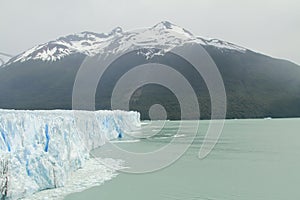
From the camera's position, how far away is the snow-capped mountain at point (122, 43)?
134 m

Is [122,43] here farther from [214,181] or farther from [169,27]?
[214,181]

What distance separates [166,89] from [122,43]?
243 ft

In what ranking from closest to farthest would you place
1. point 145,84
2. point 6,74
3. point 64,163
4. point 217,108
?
1. point 64,163
2. point 217,108
3. point 145,84
4. point 6,74

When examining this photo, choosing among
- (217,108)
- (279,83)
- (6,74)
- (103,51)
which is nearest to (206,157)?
(217,108)

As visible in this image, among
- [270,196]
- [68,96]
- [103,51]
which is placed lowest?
[270,196]

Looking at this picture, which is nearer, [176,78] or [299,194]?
[299,194]

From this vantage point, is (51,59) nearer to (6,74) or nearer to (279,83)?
A: (6,74)

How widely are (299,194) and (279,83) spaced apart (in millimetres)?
90976

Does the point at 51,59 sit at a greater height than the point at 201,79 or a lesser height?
greater

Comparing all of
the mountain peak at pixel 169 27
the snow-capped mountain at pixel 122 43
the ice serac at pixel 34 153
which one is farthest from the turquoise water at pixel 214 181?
the mountain peak at pixel 169 27

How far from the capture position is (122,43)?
154 m

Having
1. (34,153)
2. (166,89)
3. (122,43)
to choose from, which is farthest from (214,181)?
(122,43)

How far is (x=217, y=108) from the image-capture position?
78.5m

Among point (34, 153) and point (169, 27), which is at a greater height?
point (169, 27)
